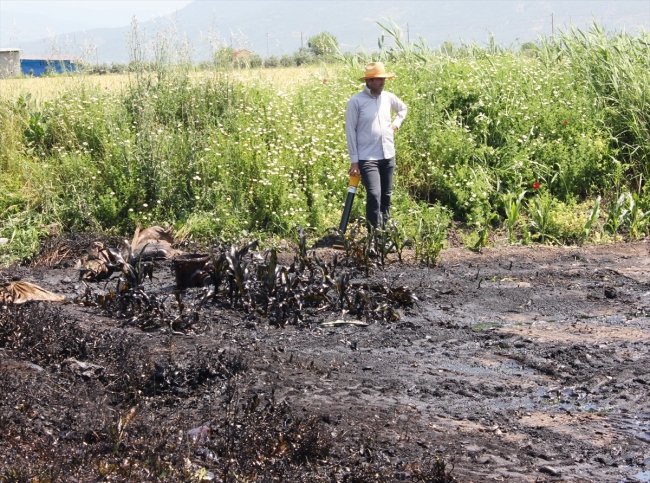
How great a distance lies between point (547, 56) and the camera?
12523mm

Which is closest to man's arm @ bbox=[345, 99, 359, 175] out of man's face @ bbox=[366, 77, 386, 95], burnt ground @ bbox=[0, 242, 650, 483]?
man's face @ bbox=[366, 77, 386, 95]

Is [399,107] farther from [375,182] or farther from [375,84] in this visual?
[375,182]

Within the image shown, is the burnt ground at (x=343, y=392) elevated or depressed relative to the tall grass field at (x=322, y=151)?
depressed

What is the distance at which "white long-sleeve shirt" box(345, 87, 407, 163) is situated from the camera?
26.4 ft

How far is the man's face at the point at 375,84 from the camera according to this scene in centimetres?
797

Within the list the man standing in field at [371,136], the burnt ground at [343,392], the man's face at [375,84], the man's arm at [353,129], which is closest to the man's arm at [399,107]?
the man standing in field at [371,136]

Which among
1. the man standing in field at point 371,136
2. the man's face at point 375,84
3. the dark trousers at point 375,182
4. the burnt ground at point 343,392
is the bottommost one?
the burnt ground at point 343,392

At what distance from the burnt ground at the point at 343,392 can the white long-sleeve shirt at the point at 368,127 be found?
2200mm

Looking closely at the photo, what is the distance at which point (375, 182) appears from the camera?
8.14 m

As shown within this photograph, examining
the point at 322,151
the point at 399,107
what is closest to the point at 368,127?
the point at 399,107

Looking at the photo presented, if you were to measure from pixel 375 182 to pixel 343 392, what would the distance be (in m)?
4.04

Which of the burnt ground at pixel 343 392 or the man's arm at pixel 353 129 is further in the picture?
the man's arm at pixel 353 129

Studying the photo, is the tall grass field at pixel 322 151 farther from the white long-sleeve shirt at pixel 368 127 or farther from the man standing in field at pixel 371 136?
the white long-sleeve shirt at pixel 368 127

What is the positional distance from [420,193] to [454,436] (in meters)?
6.68
